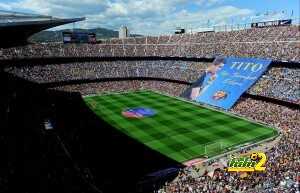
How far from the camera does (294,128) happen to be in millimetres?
38062

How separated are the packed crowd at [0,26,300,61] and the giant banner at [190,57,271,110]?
2.38m

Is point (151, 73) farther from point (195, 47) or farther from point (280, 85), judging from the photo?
point (280, 85)

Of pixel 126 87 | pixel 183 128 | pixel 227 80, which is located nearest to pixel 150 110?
pixel 183 128

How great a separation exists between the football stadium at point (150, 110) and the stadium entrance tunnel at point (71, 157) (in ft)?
0.39

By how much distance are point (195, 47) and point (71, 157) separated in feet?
156

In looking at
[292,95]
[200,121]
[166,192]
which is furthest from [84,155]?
[292,95]

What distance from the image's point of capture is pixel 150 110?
51.4 meters

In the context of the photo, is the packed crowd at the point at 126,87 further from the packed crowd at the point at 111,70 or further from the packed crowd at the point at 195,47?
the packed crowd at the point at 195,47

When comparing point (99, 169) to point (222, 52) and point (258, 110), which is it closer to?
point (258, 110)

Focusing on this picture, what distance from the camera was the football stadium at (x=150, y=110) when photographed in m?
22.9

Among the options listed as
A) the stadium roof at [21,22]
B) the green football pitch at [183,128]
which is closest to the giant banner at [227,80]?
Result: the green football pitch at [183,128]

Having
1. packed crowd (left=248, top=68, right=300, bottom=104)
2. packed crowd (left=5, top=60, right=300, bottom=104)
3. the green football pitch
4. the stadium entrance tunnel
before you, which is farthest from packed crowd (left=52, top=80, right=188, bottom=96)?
the stadium entrance tunnel

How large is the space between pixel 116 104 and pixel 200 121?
717 inches

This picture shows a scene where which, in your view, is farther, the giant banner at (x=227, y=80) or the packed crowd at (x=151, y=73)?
the giant banner at (x=227, y=80)
